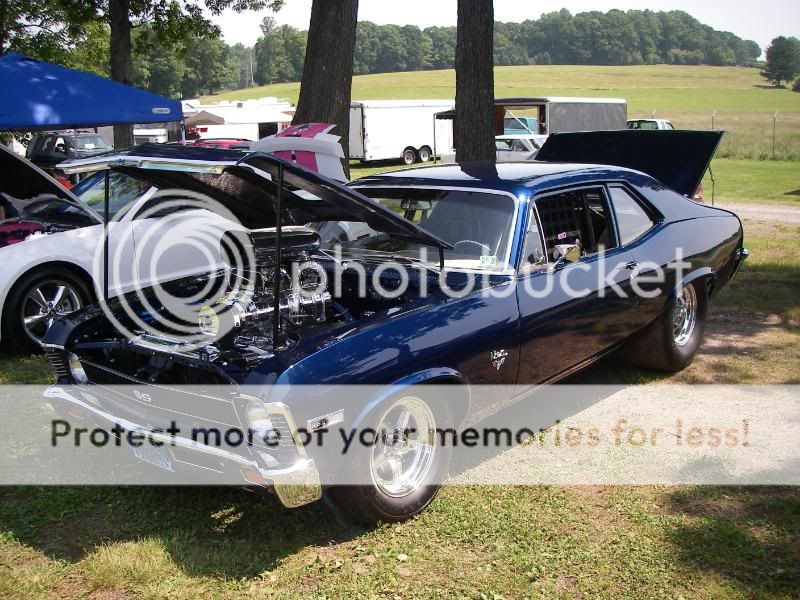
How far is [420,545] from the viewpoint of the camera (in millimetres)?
3506


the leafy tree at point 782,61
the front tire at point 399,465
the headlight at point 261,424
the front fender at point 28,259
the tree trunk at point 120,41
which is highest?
the leafy tree at point 782,61

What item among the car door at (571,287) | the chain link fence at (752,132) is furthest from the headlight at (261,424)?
the chain link fence at (752,132)

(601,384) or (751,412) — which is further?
(601,384)

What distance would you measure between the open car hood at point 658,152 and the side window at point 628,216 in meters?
1.45

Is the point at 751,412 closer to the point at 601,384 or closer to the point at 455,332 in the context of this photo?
the point at 601,384

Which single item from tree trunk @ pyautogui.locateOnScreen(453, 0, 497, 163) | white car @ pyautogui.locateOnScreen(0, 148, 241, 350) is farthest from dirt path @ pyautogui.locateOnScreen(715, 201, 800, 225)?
white car @ pyautogui.locateOnScreen(0, 148, 241, 350)

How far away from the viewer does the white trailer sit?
94.4 feet

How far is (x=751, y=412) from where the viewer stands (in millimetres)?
5086

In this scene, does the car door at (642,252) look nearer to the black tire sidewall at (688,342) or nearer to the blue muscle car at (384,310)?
the blue muscle car at (384,310)

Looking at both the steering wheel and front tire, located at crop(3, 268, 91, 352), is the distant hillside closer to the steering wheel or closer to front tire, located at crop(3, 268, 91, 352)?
front tire, located at crop(3, 268, 91, 352)

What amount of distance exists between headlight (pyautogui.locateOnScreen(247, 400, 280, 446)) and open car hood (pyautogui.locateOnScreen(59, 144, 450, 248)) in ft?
3.33

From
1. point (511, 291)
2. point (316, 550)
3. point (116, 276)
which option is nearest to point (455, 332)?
point (511, 291)

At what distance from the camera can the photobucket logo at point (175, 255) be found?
14.9 feet

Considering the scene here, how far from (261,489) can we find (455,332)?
1.22 m
